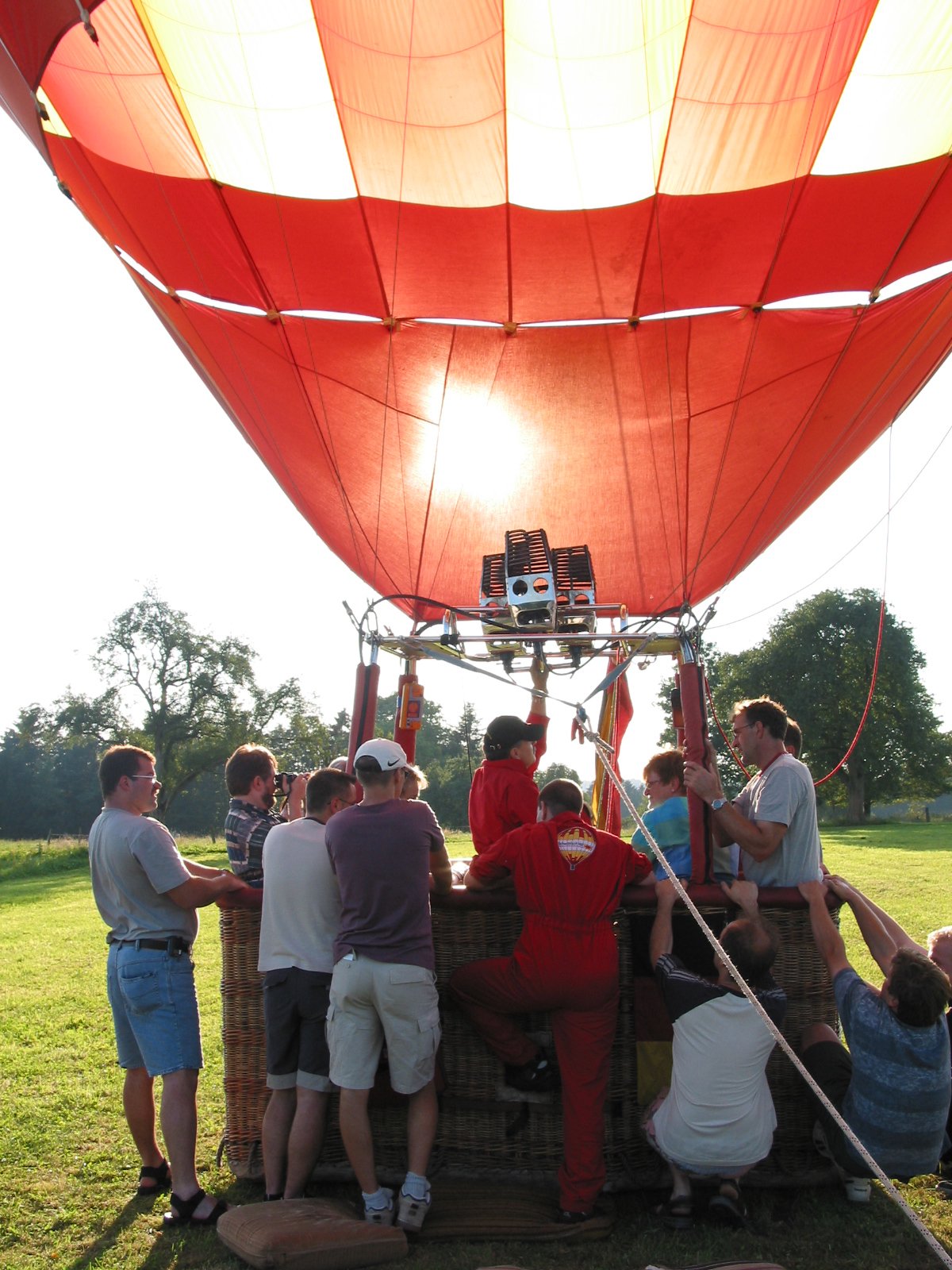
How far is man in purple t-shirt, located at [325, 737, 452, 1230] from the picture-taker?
10.9ft

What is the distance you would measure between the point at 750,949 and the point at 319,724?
165 feet

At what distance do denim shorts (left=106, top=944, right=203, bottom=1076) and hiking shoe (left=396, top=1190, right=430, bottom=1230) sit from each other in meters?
0.83

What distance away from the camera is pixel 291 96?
531cm

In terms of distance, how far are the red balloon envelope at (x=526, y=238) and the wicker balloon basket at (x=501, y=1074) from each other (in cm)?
226

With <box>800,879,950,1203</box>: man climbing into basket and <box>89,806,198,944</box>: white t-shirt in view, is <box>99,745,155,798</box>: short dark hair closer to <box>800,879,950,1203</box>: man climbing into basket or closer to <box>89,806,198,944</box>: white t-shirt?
<box>89,806,198,944</box>: white t-shirt

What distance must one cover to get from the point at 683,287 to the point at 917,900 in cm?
710

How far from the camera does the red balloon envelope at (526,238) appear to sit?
5.01 m

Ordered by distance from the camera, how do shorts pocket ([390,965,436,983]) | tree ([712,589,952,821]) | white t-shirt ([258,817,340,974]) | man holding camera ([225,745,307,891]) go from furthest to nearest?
tree ([712,589,952,821])
man holding camera ([225,745,307,891])
white t-shirt ([258,817,340,974])
shorts pocket ([390,965,436,983])

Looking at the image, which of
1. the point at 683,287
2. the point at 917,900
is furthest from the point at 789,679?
the point at 683,287

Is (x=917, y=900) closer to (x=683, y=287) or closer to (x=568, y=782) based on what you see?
(x=683, y=287)

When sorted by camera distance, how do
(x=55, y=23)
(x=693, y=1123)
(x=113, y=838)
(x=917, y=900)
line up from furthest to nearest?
(x=917, y=900), (x=55, y=23), (x=113, y=838), (x=693, y=1123)

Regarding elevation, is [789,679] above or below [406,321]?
above

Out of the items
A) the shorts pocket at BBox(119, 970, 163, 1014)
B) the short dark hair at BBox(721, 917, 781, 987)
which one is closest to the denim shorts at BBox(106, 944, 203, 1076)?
the shorts pocket at BBox(119, 970, 163, 1014)

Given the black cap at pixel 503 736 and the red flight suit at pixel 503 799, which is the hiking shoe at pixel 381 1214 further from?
the black cap at pixel 503 736
